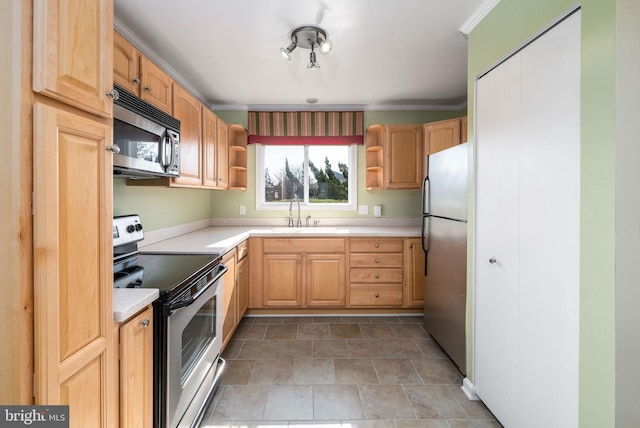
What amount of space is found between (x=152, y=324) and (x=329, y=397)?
4.10 ft

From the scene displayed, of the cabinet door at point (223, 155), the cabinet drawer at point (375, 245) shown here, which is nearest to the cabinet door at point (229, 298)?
the cabinet door at point (223, 155)

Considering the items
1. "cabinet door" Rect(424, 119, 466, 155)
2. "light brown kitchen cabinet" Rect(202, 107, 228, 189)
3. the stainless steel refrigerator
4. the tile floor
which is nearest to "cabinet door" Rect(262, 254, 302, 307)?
the tile floor

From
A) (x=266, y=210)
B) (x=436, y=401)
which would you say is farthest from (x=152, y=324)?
(x=266, y=210)

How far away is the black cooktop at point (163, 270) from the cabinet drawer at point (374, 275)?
1.62 meters

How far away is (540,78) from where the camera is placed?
1423 millimetres

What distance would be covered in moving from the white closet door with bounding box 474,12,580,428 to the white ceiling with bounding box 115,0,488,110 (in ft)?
2.13

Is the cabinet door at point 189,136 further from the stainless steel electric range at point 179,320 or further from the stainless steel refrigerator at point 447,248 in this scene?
the stainless steel refrigerator at point 447,248

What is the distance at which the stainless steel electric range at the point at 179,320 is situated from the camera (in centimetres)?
134

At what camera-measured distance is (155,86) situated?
2.01m

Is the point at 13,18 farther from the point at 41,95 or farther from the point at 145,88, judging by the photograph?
the point at 145,88

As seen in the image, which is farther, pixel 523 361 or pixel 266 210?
pixel 266 210

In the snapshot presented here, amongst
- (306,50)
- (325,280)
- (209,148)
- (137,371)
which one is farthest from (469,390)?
(209,148)

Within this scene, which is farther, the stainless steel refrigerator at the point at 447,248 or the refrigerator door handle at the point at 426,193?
the refrigerator door handle at the point at 426,193

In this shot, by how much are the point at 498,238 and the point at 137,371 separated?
1.87 metres
